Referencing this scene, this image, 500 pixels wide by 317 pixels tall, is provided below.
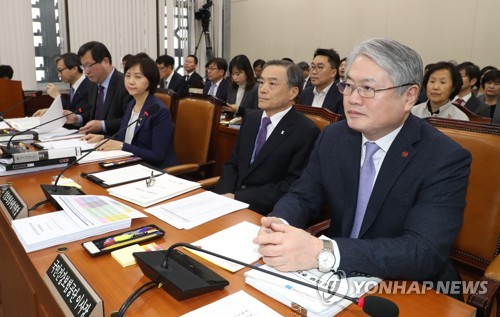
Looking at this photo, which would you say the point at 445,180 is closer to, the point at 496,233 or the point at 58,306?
the point at 496,233

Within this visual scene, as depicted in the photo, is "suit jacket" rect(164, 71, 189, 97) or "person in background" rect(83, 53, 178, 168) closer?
"person in background" rect(83, 53, 178, 168)

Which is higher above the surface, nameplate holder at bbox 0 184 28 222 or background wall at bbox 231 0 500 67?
background wall at bbox 231 0 500 67

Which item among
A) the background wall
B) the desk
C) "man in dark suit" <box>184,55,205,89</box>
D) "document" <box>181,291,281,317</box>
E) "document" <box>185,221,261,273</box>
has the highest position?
the background wall

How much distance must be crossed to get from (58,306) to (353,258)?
76 centimetres

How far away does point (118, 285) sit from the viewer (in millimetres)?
975

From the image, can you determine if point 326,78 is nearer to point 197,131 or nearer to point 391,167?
point 197,131

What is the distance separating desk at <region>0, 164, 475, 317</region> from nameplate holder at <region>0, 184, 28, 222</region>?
1.5 inches

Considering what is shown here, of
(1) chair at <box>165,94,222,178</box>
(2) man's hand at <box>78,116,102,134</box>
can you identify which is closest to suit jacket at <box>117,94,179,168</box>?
(1) chair at <box>165,94,222,178</box>

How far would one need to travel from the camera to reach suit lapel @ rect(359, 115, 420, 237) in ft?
4.08

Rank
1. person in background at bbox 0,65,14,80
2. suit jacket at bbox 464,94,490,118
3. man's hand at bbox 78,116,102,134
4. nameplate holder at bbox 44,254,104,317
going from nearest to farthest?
1. nameplate holder at bbox 44,254,104,317
2. man's hand at bbox 78,116,102,134
3. suit jacket at bbox 464,94,490,118
4. person in background at bbox 0,65,14,80

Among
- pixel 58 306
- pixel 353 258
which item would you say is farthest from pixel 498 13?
pixel 58 306

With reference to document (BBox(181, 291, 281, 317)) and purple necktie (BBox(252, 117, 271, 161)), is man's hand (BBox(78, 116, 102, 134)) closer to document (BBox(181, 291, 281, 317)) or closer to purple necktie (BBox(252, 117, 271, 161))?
purple necktie (BBox(252, 117, 271, 161))

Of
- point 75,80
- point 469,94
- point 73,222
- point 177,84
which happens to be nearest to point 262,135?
point 73,222

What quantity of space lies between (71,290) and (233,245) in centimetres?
45
